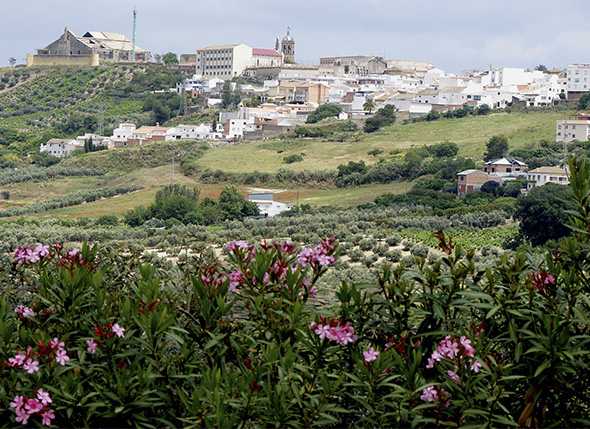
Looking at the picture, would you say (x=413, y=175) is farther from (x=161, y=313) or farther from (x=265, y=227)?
(x=161, y=313)

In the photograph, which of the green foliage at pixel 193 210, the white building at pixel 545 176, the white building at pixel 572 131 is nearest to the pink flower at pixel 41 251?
the green foliage at pixel 193 210

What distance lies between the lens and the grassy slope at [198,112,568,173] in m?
45.7

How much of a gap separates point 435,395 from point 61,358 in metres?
1.11

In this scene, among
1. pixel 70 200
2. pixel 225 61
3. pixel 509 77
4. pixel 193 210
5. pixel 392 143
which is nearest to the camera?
pixel 193 210

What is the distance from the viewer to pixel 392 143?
48.8 metres

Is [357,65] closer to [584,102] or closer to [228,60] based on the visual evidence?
[228,60]

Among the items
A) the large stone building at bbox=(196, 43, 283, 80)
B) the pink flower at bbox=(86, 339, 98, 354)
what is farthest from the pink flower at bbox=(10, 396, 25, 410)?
the large stone building at bbox=(196, 43, 283, 80)

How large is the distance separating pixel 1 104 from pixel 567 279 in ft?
246

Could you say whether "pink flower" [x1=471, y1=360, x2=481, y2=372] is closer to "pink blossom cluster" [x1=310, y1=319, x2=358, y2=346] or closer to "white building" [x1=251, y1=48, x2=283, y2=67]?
"pink blossom cluster" [x1=310, y1=319, x2=358, y2=346]

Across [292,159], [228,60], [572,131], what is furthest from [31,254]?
[228,60]

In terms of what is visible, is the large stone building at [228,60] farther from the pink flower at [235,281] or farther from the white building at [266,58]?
the pink flower at [235,281]

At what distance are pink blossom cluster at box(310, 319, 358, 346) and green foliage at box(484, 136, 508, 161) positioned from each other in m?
39.5

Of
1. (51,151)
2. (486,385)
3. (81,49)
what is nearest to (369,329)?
(486,385)

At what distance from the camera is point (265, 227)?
27250 mm
